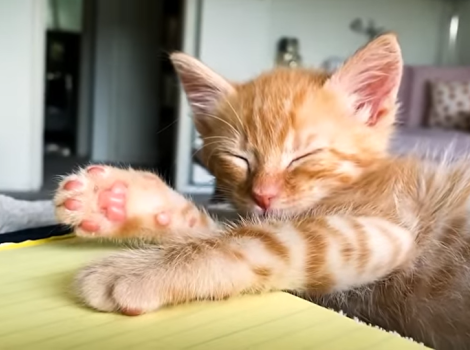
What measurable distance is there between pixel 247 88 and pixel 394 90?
259 mm

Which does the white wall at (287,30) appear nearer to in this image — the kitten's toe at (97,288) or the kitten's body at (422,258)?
the kitten's body at (422,258)

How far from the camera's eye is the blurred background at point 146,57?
3.59 metres

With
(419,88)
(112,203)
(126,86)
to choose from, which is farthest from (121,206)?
(126,86)

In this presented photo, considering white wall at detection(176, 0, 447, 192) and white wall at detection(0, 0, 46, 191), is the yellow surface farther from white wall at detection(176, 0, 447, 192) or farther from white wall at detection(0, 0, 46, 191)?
white wall at detection(0, 0, 46, 191)

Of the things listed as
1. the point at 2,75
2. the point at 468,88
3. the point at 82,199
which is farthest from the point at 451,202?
the point at 468,88

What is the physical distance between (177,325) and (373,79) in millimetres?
653

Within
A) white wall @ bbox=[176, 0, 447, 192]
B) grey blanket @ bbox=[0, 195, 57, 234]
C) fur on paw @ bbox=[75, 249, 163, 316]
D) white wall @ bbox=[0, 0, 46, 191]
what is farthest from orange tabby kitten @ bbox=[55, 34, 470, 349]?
white wall @ bbox=[0, 0, 46, 191]

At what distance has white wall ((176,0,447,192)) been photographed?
3.84m

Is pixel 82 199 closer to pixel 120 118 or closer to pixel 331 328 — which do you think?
pixel 331 328

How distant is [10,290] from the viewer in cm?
62

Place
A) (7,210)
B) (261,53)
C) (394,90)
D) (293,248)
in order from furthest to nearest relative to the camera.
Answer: (261,53)
(7,210)
(394,90)
(293,248)

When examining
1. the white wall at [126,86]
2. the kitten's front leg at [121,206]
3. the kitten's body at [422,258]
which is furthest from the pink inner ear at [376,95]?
the white wall at [126,86]

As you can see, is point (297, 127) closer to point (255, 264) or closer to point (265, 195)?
point (265, 195)

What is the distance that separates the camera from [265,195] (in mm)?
909
